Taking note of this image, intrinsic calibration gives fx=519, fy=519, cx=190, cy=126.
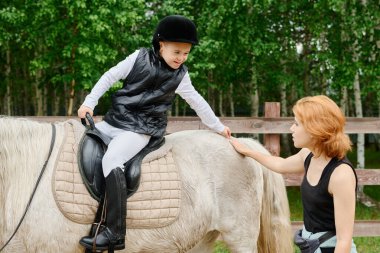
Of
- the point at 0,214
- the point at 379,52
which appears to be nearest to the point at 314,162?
the point at 0,214

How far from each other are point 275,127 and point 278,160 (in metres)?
2.69

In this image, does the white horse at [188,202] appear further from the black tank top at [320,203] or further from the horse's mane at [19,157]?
the black tank top at [320,203]

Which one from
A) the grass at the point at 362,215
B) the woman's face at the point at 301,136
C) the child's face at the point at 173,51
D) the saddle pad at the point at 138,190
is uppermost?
the child's face at the point at 173,51

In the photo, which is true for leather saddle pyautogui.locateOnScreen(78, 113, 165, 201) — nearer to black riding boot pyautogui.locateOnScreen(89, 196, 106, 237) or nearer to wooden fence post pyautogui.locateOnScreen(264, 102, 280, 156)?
black riding boot pyautogui.locateOnScreen(89, 196, 106, 237)

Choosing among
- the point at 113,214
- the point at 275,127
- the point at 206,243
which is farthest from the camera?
the point at 275,127

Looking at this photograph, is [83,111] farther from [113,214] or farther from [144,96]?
[113,214]

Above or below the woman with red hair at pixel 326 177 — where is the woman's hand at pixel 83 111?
above

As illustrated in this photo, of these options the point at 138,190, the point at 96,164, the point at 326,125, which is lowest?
the point at 138,190

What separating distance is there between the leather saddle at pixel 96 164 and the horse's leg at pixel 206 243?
696 mm

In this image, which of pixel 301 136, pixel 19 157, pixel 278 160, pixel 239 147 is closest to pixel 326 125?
pixel 301 136

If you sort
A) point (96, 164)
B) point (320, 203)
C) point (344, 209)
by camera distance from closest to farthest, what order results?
1. point (344, 209)
2. point (320, 203)
3. point (96, 164)

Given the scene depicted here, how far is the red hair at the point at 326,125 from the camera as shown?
247 cm

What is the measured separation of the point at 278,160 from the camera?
3285 millimetres

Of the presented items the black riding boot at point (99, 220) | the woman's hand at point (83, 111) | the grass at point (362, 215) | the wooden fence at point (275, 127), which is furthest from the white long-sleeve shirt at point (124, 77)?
the wooden fence at point (275, 127)
